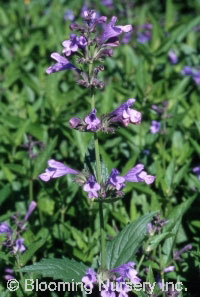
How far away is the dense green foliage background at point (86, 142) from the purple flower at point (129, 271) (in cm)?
67

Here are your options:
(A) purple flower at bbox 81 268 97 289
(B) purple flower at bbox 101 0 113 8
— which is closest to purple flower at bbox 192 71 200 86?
(B) purple flower at bbox 101 0 113 8

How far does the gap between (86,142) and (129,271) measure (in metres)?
1.75

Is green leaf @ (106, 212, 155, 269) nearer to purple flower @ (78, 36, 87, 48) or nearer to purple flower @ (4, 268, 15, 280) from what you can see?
purple flower @ (4, 268, 15, 280)

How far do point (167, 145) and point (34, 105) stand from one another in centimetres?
147

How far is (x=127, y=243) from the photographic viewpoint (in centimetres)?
269

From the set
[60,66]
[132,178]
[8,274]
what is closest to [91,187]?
[132,178]

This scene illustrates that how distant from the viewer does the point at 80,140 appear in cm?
379

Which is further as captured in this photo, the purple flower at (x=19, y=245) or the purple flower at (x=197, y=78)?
the purple flower at (x=197, y=78)

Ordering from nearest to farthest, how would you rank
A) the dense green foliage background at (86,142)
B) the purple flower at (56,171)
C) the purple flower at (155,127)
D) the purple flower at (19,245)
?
the purple flower at (56,171) < the purple flower at (19,245) < the dense green foliage background at (86,142) < the purple flower at (155,127)

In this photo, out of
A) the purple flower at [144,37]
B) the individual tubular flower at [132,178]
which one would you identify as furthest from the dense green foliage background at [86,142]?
the individual tubular flower at [132,178]

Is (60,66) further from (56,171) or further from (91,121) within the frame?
(56,171)

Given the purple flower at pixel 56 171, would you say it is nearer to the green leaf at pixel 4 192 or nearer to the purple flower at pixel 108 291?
the purple flower at pixel 108 291

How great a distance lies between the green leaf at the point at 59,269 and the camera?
7.98 feet

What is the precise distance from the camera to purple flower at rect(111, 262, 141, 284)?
2.45 metres
